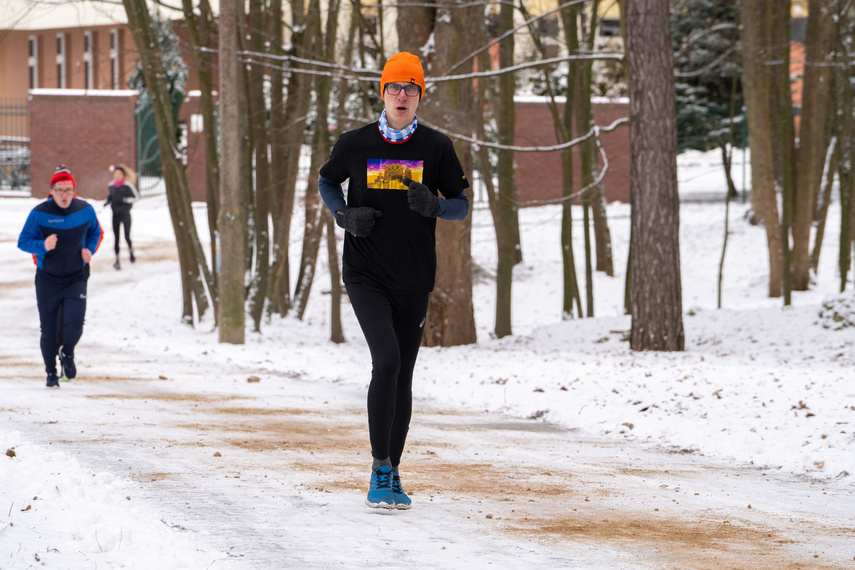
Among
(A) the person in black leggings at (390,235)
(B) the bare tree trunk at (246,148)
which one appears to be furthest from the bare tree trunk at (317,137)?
(A) the person in black leggings at (390,235)

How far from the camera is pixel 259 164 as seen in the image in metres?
18.3

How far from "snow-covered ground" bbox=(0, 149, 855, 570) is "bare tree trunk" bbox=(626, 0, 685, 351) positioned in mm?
863

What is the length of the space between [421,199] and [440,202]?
7.1 inches

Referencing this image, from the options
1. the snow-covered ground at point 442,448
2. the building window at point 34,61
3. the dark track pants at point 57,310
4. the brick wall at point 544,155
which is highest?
the building window at point 34,61

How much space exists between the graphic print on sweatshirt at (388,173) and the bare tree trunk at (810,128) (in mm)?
18579

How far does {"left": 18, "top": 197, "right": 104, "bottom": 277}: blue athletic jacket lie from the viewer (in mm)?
10008

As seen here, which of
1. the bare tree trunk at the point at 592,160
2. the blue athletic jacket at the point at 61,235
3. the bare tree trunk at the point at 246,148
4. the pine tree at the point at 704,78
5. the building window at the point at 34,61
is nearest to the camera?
the blue athletic jacket at the point at 61,235

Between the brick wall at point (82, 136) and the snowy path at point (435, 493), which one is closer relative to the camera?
the snowy path at point (435, 493)

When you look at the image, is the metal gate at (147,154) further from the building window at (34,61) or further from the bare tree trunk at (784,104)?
the bare tree trunk at (784,104)

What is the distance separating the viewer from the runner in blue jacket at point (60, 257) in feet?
33.0

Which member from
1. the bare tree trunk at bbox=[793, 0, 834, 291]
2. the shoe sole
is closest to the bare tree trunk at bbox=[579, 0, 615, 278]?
the bare tree trunk at bbox=[793, 0, 834, 291]

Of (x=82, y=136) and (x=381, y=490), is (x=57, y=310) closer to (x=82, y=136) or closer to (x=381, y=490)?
(x=381, y=490)

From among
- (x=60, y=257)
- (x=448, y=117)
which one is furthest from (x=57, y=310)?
(x=448, y=117)

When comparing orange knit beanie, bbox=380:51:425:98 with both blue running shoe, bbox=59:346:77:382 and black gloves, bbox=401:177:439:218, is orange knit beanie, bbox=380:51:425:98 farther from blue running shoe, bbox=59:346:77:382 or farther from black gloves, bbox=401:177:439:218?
blue running shoe, bbox=59:346:77:382
